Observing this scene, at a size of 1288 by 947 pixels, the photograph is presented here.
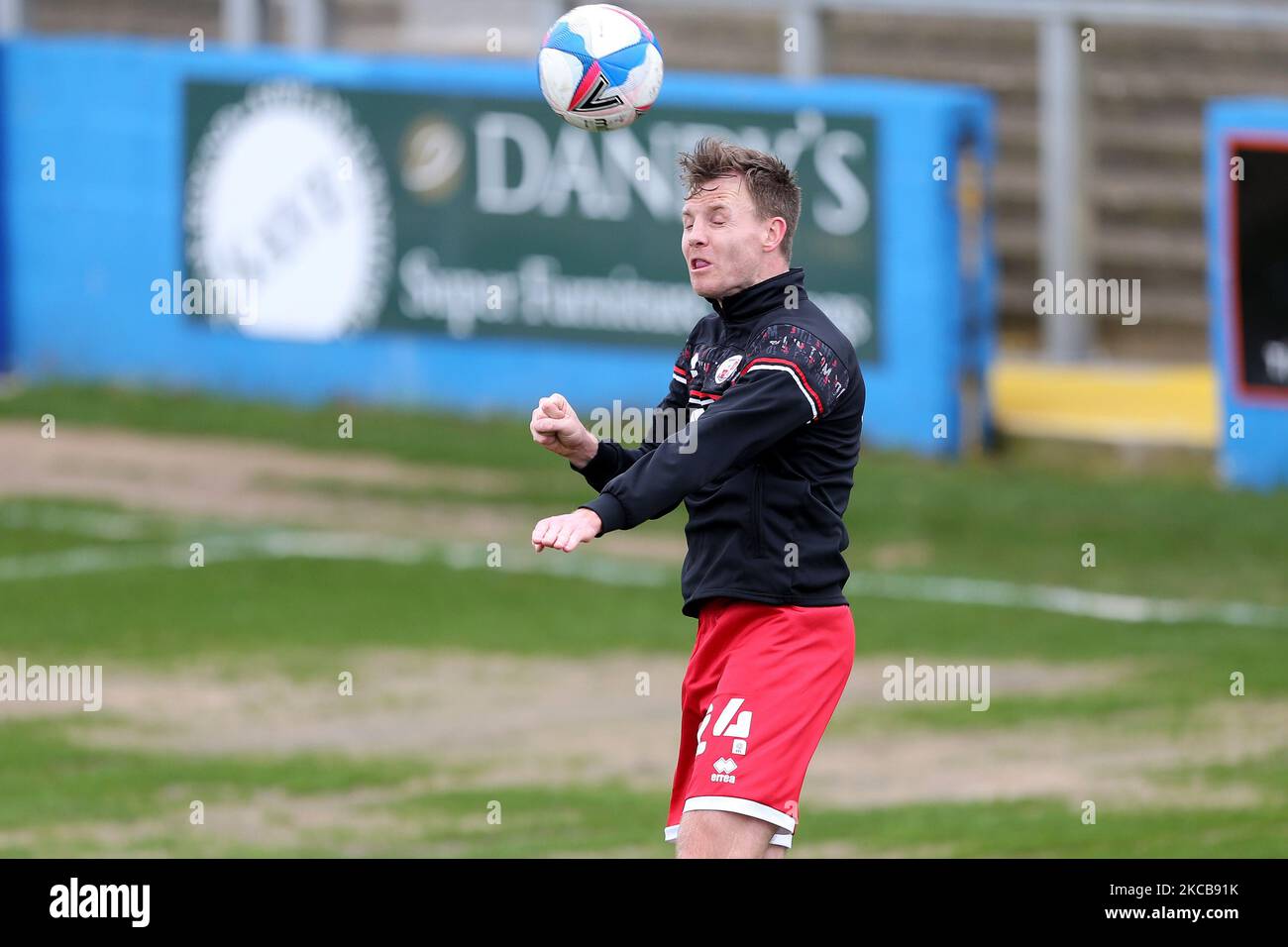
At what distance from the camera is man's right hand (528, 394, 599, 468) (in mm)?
6652

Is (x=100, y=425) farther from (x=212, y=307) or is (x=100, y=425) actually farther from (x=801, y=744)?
(x=801, y=744)

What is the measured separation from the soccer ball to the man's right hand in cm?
107

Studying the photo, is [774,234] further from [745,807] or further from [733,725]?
[745,807]

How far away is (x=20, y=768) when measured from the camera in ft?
36.8

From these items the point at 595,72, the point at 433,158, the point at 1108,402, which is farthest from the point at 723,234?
the point at 433,158

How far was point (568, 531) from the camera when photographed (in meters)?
6.20

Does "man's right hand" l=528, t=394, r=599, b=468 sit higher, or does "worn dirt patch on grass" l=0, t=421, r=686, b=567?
"worn dirt patch on grass" l=0, t=421, r=686, b=567

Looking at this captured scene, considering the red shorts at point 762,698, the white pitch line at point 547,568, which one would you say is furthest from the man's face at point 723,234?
the white pitch line at point 547,568

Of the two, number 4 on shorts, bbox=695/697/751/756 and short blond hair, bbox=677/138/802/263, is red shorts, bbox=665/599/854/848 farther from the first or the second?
short blond hair, bbox=677/138/802/263

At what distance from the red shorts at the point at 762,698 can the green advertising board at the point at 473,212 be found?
11.5 metres

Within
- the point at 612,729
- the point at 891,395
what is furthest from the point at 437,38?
the point at 612,729

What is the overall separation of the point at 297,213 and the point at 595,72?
43.8 ft

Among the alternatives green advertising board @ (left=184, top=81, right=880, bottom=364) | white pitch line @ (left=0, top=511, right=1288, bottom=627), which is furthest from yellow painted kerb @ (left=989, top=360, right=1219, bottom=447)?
white pitch line @ (left=0, top=511, right=1288, bottom=627)

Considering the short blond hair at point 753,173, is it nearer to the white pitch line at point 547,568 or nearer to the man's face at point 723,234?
the man's face at point 723,234
